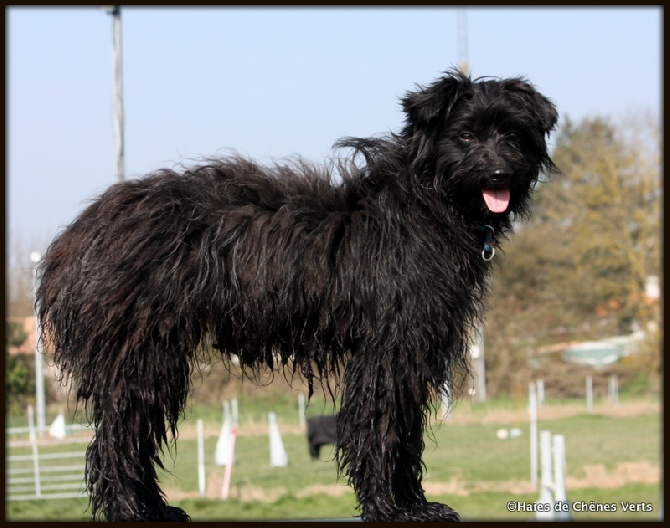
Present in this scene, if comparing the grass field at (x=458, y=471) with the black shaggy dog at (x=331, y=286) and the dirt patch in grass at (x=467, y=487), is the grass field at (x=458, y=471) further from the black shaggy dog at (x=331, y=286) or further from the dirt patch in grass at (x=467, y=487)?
the black shaggy dog at (x=331, y=286)

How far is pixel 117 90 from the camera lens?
18.1m

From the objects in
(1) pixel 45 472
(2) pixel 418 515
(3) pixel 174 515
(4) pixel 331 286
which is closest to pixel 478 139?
(4) pixel 331 286

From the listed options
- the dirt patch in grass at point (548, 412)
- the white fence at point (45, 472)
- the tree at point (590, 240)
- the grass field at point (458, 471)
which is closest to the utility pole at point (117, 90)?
the grass field at point (458, 471)

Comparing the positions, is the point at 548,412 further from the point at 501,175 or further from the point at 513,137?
the point at 501,175

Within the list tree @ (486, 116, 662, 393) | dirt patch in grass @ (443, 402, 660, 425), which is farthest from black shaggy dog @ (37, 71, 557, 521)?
tree @ (486, 116, 662, 393)

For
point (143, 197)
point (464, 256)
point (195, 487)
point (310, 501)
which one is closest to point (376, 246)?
point (464, 256)

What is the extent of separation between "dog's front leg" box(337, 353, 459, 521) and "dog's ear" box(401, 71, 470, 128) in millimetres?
1415

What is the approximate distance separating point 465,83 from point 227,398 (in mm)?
28032

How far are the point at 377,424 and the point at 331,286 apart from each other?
2.78 feet

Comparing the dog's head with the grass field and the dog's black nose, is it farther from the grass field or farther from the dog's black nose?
the grass field

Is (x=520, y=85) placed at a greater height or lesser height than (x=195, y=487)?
greater

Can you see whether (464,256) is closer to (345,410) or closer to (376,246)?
(376,246)

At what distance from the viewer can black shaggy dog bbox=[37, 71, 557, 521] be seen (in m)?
5.75

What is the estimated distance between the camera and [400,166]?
19.9ft
